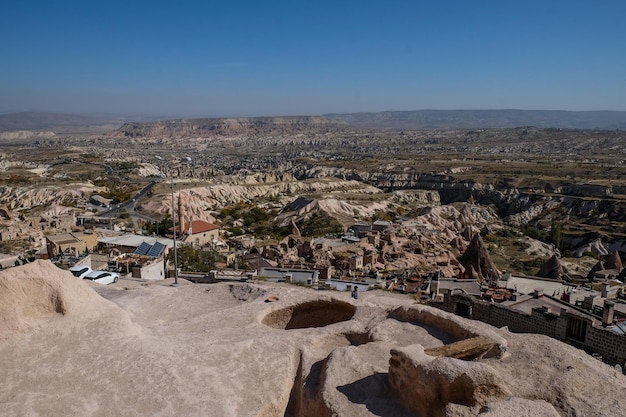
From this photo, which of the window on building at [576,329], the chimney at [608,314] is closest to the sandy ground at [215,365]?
the window on building at [576,329]

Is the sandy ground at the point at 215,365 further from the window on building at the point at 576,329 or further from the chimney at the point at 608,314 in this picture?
the chimney at the point at 608,314

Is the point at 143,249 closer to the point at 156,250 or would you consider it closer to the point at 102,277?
the point at 156,250

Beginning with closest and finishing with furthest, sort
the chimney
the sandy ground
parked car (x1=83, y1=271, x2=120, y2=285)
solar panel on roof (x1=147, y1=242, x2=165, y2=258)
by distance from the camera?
the sandy ground < the chimney < parked car (x1=83, y1=271, x2=120, y2=285) < solar panel on roof (x1=147, y1=242, x2=165, y2=258)

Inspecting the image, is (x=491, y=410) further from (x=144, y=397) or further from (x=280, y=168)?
(x=280, y=168)

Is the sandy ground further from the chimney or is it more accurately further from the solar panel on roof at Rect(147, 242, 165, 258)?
the solar panel on roof at Rect(147, 242, 165, 258)

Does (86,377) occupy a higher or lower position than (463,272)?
higher

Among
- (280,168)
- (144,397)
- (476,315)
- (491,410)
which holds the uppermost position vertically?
(491,410)

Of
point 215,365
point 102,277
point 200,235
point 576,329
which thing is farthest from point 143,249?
point 576,329

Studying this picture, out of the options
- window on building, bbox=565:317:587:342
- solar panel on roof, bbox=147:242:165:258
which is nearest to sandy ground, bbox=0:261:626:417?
window on building, bbox=565:317:587:342

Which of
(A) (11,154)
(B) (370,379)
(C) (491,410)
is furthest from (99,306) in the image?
(A) (11,154)
